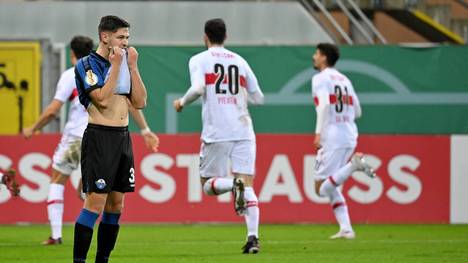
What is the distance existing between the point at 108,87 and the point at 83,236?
3.67 ft

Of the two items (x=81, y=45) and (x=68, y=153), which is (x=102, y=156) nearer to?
(x=81, y=45)

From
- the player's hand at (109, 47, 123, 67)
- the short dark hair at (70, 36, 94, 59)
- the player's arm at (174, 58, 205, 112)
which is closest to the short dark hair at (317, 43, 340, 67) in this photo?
the player's arm at (174, 58, 205, 112)

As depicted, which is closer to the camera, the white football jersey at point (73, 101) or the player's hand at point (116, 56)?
the player's hand at point (116, 56)

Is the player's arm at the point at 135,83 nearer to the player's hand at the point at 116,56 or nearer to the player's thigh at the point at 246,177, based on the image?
the player's hand at the point at 116,56

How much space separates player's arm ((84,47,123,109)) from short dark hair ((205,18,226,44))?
327 centimetres

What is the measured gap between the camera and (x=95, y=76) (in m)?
10.0

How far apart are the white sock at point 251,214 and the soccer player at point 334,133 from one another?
2.59 meters

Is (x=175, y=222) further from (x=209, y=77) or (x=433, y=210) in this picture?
(x=209, y=77)

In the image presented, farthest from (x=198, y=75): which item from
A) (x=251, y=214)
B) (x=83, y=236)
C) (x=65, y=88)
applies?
(x=83, y=236)

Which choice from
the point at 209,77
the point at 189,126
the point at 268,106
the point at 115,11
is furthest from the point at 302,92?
the point at 209,77

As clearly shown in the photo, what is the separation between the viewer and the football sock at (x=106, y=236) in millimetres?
10172

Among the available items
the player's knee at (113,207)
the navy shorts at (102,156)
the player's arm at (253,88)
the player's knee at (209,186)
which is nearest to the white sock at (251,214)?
the player's knee at (209,186)

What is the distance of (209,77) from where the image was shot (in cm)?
1322

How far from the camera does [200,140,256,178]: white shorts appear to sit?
1320 centimetres
